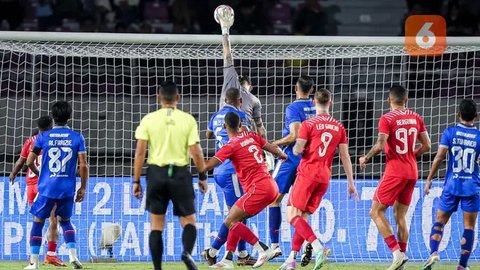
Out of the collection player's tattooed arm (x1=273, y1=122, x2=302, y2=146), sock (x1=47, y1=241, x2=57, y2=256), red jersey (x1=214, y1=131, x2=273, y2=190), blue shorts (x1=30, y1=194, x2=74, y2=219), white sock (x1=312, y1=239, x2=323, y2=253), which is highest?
player's tattooed arm (x1=273, y1=122, x2=302, y2=146)

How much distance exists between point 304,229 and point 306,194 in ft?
1.37

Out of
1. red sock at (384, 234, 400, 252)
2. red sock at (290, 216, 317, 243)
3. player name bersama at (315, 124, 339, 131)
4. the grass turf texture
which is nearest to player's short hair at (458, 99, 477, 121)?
player name bersama at (315, 124, 339, 131)

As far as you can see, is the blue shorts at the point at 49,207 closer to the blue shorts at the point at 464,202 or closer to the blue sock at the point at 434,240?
the blue sock at the point at 434,240

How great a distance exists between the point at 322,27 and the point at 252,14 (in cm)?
145

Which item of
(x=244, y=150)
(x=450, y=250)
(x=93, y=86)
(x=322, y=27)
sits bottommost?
(x=450, y=250)

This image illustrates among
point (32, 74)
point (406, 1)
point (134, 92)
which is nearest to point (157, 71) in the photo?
point (134, 92)

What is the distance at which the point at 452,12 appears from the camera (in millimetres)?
22047

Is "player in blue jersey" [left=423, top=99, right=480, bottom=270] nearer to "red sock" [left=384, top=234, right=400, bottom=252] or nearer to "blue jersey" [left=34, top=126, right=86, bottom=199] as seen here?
"red sock" [left=384, top=234, right=400, bottom=252]

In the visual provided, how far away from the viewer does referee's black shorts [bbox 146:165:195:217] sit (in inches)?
388

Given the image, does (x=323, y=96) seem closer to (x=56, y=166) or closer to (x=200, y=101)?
(x=56, y=166)

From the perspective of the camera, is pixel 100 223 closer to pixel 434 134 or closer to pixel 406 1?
pixel 434 134

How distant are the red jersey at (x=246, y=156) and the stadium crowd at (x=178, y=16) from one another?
9606 millimetres

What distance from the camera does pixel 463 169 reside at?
1168cm

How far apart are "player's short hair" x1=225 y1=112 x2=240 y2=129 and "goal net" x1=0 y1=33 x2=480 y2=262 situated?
233 cm
